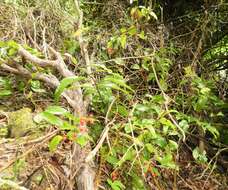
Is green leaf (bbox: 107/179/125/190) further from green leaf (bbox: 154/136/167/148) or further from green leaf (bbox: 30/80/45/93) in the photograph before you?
green leaf (bbox: 30/80/45/93)

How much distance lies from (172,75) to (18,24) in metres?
1.08

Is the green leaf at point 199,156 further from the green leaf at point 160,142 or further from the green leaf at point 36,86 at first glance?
the green leaf at point 36,86

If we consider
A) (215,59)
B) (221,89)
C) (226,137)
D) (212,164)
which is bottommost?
(212,164)

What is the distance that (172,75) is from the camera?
2479mm

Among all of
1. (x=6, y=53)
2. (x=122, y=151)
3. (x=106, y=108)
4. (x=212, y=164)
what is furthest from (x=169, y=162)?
(x=6, y=53)

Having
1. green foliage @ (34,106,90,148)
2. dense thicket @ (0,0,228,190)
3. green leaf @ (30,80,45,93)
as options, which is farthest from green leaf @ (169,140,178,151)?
green leaf @ (30,80,45,93)

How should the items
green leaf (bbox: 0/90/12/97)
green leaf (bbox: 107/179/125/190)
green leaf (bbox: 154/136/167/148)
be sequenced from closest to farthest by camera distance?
green leaf (bbox: 107/179/125/190) → green leaf (bbox: 154/136/167/148) → green leaf (bbox: 0/90/12/97)

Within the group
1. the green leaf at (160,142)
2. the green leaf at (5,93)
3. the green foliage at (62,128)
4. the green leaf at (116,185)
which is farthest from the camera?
the green leaf at (5,93)

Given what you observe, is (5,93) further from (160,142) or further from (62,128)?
(160,142)

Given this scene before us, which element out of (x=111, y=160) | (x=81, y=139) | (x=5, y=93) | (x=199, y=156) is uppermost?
(x=5, y=93)

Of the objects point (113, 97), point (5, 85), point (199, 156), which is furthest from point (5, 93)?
point (199, 156)

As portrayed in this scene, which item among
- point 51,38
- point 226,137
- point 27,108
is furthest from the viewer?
point 51,38

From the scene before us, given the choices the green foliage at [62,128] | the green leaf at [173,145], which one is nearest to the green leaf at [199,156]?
the green leaf at [173,145]

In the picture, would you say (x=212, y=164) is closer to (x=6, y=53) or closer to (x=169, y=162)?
(x=169, y=162)
